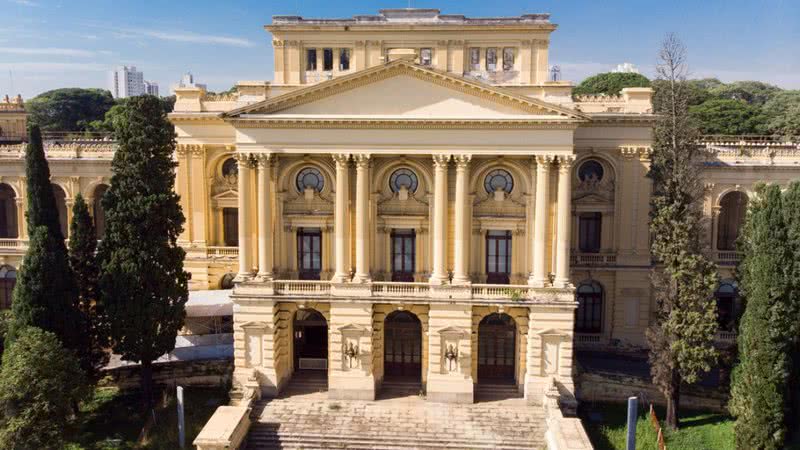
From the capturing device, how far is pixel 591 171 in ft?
137

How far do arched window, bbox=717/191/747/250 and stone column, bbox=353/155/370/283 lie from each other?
25834 millimetres

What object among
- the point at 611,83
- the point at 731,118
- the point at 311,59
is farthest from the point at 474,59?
the point at 611,83

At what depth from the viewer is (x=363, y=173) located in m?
34.6

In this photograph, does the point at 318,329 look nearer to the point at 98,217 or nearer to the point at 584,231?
the point at 584,231

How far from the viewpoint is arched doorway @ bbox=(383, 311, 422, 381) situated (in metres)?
38.2

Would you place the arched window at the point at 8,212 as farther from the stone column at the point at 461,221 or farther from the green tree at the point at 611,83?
the green tree at the point at 611,83

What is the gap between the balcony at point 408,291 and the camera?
34250mm

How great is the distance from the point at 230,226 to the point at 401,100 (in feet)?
54.8

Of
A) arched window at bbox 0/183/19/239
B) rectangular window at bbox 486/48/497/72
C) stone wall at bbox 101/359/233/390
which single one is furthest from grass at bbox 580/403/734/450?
arched window at bbox 0/183/19/239

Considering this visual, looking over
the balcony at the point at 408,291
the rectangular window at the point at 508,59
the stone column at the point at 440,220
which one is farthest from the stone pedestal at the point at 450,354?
the rectangular window at the point at 508,59

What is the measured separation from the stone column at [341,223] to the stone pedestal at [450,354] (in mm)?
5150

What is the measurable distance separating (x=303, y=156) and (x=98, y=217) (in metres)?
→ 21.9

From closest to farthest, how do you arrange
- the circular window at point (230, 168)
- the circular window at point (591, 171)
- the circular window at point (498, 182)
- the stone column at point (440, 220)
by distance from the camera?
1. the stone column at point (440, 220)
2. the circular window at point (498, 182)
3. the circular window at point (591, 171)
4. the circular window at point (230, 168)

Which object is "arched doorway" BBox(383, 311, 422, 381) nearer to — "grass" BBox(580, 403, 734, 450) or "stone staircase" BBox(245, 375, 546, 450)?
"stone staircase" BBox(245, 375, 546, 450)
